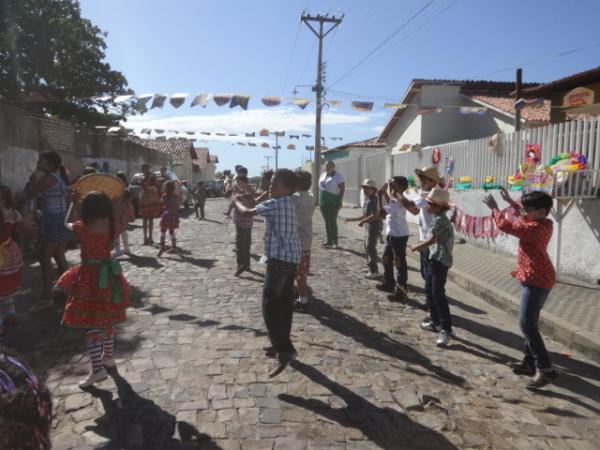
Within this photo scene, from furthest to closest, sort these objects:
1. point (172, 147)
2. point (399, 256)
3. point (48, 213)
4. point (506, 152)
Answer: point (172, 147), point (506, 152), point (399, 256), point (48, 213)

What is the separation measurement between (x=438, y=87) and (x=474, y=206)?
40.9ft

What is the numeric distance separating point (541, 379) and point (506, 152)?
6.90 meters

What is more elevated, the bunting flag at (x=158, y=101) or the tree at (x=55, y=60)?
the tree at (x=55, y=60)

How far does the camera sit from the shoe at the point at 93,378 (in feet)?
11.7

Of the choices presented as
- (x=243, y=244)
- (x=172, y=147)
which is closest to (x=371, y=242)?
(x=243, y=244)

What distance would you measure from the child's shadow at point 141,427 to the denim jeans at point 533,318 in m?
2.58

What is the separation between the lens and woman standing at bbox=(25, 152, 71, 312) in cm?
543

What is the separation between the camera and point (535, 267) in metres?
3.90

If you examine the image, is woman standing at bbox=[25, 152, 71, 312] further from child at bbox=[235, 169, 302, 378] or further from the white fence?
the white fence

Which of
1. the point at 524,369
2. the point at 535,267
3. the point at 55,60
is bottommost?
the point at 524,369

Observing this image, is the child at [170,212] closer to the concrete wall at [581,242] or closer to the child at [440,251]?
the child at [440,251]

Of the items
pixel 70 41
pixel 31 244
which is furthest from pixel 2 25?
pixel 31 244

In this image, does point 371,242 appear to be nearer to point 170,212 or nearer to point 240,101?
point 170,212

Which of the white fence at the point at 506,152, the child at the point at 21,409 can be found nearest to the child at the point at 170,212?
the white fence at the point at 506,152
